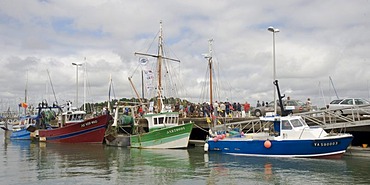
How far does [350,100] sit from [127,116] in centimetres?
2085

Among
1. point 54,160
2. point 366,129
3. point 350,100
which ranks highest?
point 350,100

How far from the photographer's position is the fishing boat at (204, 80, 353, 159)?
78.4ft

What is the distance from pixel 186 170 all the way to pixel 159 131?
12160mm

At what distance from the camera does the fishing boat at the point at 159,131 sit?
33438 millimetres

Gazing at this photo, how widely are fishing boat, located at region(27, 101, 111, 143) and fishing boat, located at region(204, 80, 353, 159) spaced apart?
1759 cm

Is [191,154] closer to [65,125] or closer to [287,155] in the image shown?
[287,155]

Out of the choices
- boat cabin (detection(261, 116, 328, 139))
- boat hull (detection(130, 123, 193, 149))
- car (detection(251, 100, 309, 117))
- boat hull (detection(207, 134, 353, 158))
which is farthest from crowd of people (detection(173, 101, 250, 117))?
boat cabin (detection(261, 116, 328, 139))

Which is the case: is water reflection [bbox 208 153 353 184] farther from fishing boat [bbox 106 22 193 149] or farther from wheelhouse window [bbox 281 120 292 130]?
fishing boat [bbox 106 22 193 149]

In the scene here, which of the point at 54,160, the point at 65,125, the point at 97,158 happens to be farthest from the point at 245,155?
the point at 65,125

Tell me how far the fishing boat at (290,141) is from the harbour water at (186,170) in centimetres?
71

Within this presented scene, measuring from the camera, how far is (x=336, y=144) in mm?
23797

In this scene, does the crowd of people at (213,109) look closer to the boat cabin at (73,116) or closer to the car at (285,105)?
the car at (285,105)

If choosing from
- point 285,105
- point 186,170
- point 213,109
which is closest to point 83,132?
point 213,109

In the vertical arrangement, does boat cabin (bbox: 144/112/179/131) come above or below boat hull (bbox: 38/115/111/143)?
above
